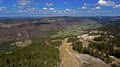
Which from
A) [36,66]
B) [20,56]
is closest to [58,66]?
[36,66]

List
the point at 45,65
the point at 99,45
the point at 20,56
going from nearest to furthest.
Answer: the point at 45,65, the point at 20,56, the point at 99,45

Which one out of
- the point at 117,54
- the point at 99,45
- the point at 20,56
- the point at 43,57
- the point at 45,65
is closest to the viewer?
the point at 45,65

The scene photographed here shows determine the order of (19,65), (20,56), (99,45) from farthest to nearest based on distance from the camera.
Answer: (99,45) < (20,56) < (19,65)

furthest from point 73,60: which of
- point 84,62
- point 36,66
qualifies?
point 36,66

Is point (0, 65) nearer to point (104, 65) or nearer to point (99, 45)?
point (104, 65)

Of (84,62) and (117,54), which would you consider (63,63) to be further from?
(117,54)

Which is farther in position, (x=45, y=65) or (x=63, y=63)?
(x=63, y=63)

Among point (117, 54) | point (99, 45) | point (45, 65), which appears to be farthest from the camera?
point (99, 45)

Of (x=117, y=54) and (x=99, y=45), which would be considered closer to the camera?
(x=117, y=54)
